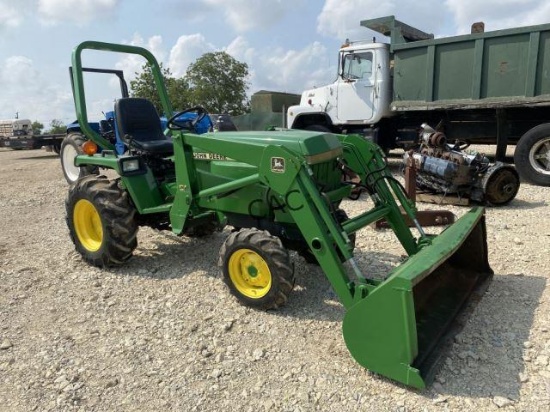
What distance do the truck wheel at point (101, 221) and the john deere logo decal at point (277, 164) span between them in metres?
1.66

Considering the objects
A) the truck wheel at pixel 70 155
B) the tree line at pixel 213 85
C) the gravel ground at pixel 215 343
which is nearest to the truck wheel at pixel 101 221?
the gravel ground at pixel 215 343

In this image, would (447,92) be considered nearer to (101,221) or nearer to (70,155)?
(101,221)

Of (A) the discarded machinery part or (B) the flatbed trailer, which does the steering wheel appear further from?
(B) the flatbed trailer

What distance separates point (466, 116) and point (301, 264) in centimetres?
601

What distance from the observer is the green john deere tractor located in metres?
2.53

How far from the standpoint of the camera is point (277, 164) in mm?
3115

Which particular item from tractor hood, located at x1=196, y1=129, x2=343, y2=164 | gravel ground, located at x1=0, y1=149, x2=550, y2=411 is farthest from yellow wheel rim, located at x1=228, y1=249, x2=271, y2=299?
tractor hood, located at x1=196, y1=129, x2=343, y2=164

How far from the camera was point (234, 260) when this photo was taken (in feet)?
11.2

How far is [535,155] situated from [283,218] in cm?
587

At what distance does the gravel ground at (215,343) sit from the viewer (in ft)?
8.05

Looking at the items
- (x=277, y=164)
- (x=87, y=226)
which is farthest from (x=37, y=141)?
(x=277, y=164)

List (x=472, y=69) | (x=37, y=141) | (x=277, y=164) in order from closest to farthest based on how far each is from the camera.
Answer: (x=277, y=164), (x=472, y=69), (x=37, y=141)

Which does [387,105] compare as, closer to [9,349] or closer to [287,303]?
[287,303]

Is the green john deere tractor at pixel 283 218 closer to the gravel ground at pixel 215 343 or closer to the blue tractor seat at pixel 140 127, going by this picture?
the blue tractor seat at pixel 140 127
